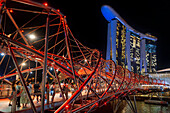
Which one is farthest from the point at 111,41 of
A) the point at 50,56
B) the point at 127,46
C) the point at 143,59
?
the point at 50,56

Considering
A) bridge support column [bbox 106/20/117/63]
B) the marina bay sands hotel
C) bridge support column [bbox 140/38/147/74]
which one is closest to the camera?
bridge support column [bbox 106/20/117/63]

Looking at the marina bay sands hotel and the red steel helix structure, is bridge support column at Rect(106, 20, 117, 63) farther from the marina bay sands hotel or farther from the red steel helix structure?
the red steel helix structure

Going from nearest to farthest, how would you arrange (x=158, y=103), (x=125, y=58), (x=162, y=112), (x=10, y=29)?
(x=10, y=29) < (x=162, y=112) < (x=158, y=103) < (x=125, y=58)

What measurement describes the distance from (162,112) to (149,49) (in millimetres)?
92035

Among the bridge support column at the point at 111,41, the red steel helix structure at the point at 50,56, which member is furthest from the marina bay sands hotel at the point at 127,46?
the red steel helix structure at the point at 50,56

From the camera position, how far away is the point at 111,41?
6956 centimetres

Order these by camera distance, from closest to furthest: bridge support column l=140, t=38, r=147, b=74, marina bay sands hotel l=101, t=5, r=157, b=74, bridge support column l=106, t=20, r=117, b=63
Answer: bridge support column l=106, t=20, r=117, b=63 < marina bay sands hotel l=101, t=5, r=157, b=74 < bridge support column l=140, t=38, r=147, b=74

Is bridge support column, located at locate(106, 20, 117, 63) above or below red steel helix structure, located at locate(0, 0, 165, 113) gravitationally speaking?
above

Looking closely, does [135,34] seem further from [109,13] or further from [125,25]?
[109,13]

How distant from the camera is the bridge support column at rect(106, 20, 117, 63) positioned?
221ft

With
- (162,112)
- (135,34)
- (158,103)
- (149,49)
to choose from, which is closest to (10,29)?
(162,112)

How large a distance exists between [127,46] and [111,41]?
19.9m

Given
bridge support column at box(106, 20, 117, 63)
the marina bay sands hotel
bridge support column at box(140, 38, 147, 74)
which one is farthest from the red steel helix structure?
bridge support column at box(140, 38, 147, 74)

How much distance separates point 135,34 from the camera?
97.4m
